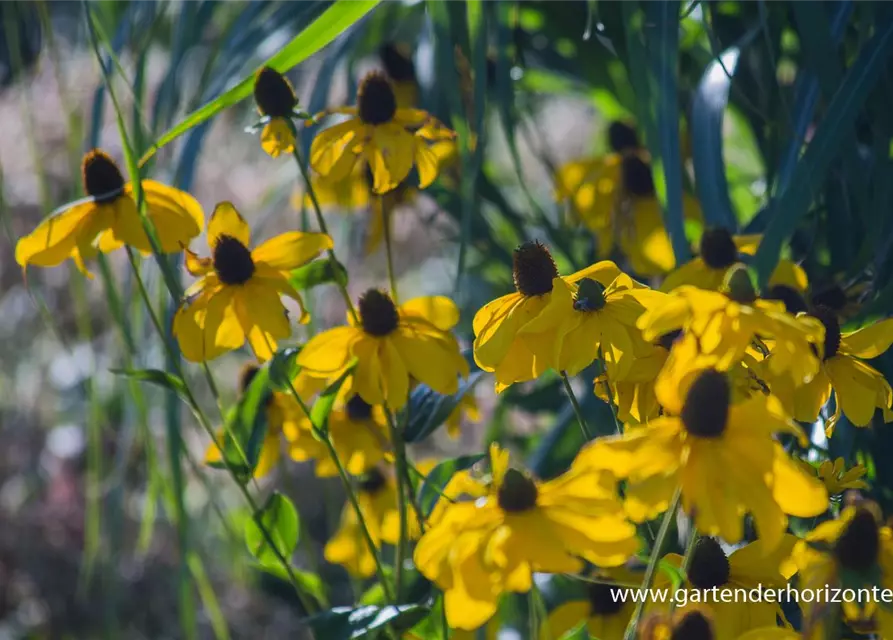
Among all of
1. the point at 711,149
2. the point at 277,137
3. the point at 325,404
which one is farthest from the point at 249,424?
the point at 711,149

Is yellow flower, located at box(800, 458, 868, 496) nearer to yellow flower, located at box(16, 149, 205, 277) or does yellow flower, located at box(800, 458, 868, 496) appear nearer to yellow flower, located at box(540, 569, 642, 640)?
yellow flower, located at box(540, 569, 642, 640)

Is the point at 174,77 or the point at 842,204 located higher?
the point at 174,77

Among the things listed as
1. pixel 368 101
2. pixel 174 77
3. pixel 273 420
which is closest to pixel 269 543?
pixel 273 420

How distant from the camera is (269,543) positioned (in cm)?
66

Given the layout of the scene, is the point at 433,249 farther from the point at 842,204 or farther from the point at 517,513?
the point at 517,513

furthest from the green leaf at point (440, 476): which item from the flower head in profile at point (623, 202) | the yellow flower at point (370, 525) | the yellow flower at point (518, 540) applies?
the flower head in profile at point (623, 202)

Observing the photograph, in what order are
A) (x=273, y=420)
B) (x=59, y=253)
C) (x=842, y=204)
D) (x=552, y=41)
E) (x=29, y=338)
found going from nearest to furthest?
1. (x=59, y=253)
2. (x=273, y=420)
3. (x=842, y=204)
4. (x=552, y=41)
5. (x=29, y=338)

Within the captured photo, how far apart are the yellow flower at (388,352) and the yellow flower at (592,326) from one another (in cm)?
10

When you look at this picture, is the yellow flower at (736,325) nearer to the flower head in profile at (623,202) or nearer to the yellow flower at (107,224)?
the yellow flower at (107,224)

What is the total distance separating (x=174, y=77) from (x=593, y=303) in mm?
486

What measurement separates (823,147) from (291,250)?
0.32m

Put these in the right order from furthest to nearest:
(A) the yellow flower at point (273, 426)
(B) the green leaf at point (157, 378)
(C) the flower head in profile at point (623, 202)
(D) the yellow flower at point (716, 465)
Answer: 1. (C) the flower head in profile at point (623, 202)
2. (A) the yellow flower at point (273, 426)
3. (B) the green leaf at point (157, 378)
4. (D) the yellow flower at point (716, 465)

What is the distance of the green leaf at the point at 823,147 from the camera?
23.9 inches

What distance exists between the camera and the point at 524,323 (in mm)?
598
